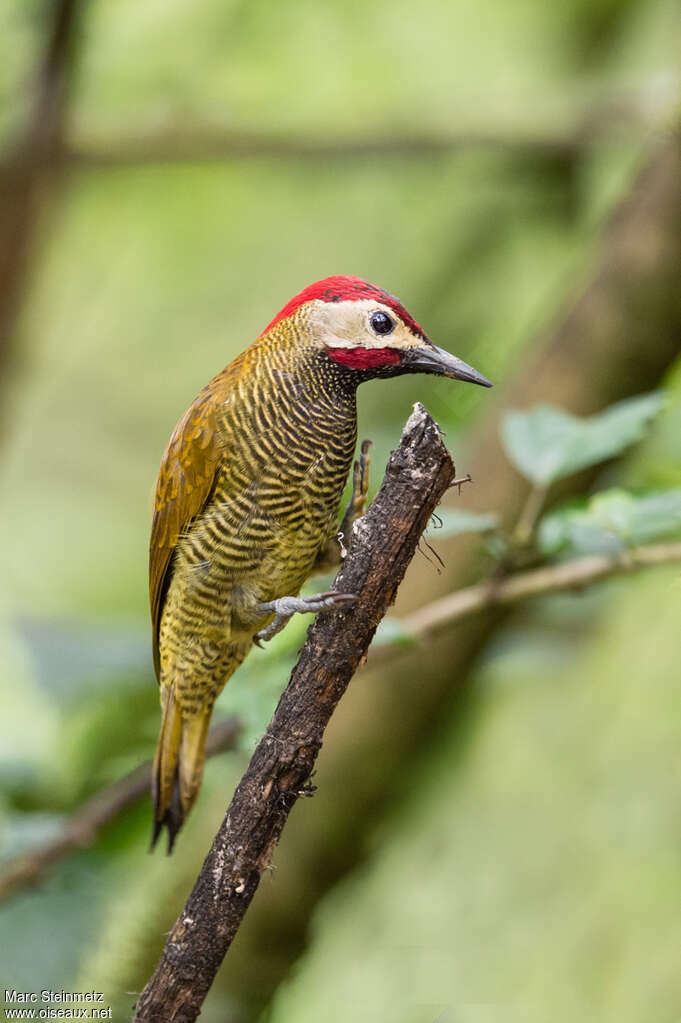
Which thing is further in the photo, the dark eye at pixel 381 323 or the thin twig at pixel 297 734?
the dark eye at pixel 381 323

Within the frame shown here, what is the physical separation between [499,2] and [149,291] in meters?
2.60

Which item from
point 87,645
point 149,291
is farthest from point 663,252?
point 149,291

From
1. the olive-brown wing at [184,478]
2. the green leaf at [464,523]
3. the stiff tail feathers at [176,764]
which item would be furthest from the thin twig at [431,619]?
the olive-brown wing at [184,478]

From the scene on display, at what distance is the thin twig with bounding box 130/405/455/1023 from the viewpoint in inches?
70.5

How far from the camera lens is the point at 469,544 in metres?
3.71

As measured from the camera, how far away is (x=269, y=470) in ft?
7.84

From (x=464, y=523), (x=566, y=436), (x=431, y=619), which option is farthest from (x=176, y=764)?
(x=566, y=436)

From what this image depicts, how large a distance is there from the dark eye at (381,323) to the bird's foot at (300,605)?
1.85 feet

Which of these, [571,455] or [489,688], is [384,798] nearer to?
[489,688]

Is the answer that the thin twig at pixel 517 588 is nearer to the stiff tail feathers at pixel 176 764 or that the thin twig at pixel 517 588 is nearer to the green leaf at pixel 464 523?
the green leaf at pixel 464 523

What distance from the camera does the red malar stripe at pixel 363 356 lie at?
7.09 ft

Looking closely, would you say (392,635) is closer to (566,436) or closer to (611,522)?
(611,522)

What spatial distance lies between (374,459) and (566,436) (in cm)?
56

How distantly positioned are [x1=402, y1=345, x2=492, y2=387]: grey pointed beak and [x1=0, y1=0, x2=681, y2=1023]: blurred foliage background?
21.0 inches
